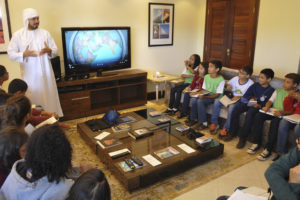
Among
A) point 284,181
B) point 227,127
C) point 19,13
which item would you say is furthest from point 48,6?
point 284,181

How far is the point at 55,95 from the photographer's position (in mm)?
3900

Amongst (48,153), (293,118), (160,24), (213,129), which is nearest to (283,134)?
(293,118)

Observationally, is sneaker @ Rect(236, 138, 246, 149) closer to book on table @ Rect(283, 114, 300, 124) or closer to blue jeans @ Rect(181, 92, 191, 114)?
book on table @ Rect(283, 114, 300, 124)

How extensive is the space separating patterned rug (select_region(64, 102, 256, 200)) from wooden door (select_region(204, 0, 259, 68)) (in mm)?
2242

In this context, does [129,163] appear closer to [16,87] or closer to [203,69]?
[16,87]

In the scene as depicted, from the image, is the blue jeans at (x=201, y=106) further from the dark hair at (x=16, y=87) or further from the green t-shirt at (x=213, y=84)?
the dark hair at (x=16, y=87)

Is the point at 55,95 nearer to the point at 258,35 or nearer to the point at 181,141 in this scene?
the point at 181,141

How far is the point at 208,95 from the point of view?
4.04 meters

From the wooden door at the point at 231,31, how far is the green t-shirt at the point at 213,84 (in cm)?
132

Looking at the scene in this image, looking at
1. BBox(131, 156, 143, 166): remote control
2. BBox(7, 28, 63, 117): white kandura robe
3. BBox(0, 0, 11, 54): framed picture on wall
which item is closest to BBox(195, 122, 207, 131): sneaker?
BBox(131, 156, 143, 166): remote control

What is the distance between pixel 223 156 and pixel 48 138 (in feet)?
8.01

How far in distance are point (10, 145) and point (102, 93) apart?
3457mm

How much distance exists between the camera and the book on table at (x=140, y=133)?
3.02 m

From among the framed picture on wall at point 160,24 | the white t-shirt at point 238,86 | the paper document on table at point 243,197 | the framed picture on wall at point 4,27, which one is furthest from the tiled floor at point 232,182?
the framed picture on wall at point 4,27
